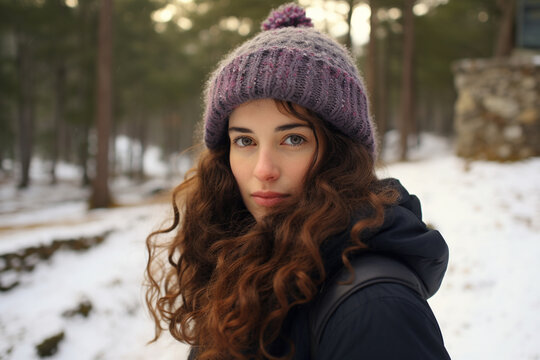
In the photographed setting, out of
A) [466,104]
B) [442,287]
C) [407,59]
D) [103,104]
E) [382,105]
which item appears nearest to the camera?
[442,287]

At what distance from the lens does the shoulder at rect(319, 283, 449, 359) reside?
818 mm

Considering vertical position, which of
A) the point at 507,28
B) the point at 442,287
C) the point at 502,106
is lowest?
the point at 442,287

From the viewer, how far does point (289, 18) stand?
1.53 metres

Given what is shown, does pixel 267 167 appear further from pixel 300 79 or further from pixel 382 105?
pixel 382 105

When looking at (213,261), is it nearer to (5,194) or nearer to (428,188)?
(428,188)

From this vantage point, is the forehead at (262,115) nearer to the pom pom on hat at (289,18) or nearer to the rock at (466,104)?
the pom pom on hat at (289,18)

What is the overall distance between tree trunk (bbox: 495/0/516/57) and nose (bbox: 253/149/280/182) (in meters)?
13.9

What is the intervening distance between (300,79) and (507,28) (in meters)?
13.9

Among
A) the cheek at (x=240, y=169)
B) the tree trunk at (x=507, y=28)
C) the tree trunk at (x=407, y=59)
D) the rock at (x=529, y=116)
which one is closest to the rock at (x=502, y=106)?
the rock at (x=529, y=116)

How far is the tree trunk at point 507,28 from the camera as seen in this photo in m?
11.6

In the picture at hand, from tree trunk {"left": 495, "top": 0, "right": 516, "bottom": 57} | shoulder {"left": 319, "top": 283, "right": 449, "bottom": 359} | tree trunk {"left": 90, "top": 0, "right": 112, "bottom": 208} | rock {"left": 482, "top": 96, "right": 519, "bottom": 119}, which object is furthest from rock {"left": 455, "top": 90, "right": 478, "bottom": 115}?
tree trunk {"left": 90, "top": 0, "right": 112, "bottom": 208}

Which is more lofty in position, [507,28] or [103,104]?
[507,28]

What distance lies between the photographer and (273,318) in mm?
Answer: 1070

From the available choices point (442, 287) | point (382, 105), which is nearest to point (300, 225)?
point (442, 287)
